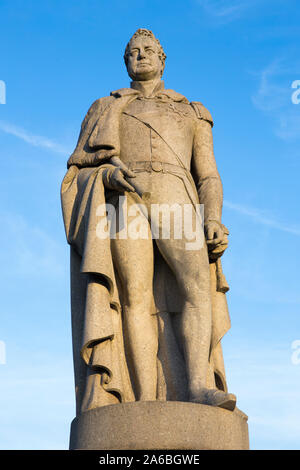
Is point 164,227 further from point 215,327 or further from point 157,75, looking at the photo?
point 157,75

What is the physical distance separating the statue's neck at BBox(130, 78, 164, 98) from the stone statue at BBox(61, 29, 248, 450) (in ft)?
0.60

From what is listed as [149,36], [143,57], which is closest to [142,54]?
[143,57]

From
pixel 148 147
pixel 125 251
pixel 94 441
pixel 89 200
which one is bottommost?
pixel 94 441

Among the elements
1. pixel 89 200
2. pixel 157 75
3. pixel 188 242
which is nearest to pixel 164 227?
pixel 188 242

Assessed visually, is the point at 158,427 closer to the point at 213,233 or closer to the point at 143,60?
the point at 213,233

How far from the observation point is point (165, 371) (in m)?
8.81

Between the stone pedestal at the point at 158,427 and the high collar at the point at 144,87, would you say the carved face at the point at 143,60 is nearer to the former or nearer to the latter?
the high collar at the point at 144,87

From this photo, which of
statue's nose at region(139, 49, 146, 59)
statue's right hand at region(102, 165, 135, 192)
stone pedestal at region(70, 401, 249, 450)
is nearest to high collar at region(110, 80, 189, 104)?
statue's nose at region(139, 49, 146, 59)

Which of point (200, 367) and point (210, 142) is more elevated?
point (210, 142)

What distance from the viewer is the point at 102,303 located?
8.60m

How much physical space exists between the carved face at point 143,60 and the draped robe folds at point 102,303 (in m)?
0.63

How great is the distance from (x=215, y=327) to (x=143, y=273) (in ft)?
3.45

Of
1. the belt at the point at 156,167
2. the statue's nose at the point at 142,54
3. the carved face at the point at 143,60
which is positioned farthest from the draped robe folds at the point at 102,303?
the statue's nose at the point at 142,54

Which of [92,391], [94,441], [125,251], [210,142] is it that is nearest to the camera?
[94,441]
